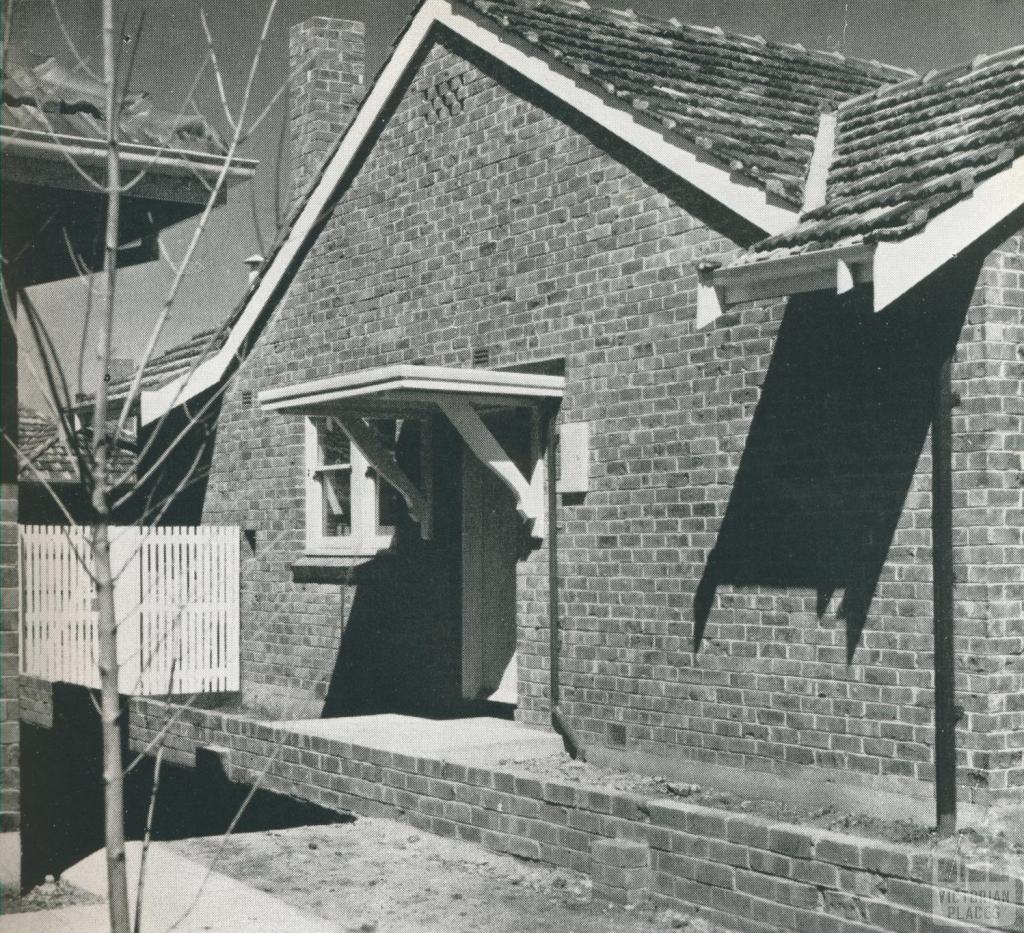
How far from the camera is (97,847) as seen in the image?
8164 mm

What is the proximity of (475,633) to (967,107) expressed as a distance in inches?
224

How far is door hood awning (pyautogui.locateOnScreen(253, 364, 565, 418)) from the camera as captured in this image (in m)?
9.70

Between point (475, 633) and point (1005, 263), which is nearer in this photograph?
point (1005, 263)

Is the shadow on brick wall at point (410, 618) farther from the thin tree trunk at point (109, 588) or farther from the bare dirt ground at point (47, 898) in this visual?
the thin tree trunk at point (109, 588)

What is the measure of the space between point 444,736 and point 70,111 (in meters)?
5.80

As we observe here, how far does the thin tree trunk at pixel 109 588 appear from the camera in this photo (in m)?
3.95

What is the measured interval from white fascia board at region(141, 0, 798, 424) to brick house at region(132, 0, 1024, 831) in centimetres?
3

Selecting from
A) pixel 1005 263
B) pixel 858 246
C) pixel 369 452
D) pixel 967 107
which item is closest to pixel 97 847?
pixel 369 452

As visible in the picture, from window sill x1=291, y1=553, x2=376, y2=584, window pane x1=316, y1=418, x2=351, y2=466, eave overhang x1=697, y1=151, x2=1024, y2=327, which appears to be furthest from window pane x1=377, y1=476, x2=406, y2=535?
eave overhang x1=697, y1=151, x2=1024, y2=327

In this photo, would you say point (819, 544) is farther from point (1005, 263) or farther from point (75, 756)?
point (75, 756)

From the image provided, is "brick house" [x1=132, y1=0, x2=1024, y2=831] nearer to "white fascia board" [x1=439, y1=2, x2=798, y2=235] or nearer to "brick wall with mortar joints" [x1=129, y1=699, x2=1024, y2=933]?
"white fascia board" [x1=439, y1=2, x2=798, y2=235]

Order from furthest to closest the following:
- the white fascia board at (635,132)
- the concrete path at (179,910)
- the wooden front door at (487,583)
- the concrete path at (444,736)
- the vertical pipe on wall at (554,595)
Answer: the wooden front door at (487,583)
the vertical pipe on wall at (554,595)
the concrete path at (444,736)
the white fascia board at (635,132)
the concrete path at (179,910)

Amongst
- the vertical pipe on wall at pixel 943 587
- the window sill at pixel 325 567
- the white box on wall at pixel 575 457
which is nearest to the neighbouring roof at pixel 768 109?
the vertical pipe on wall at pixel 943 587

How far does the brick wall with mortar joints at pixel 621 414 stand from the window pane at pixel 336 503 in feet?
2.11
